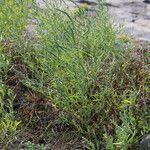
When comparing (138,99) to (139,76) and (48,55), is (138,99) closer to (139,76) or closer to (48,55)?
(139,76)

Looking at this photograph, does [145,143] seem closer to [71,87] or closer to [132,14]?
[71,87]

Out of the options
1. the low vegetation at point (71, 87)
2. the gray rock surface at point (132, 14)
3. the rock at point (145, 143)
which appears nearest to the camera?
the rock at point (145, 143)

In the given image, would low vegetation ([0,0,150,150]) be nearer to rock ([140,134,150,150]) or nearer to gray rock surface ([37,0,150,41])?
rock ([140,134,150,150])

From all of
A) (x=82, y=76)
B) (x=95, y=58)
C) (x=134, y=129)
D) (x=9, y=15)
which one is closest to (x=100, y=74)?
(x=95, y=58)

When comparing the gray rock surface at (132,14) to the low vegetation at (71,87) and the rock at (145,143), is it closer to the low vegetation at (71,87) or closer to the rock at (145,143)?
the low vegetation at (71,87)

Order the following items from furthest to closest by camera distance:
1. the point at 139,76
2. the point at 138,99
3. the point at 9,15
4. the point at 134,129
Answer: the point at 9,15 < the point at 139,76 < the point at 138,99 < the point at 134,129

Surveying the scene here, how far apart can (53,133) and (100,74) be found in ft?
1.70

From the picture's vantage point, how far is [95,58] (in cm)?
330

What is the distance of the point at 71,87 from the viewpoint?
3.16 meters

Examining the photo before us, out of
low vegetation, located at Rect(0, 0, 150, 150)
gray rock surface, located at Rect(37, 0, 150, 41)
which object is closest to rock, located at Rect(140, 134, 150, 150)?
low vegetation, located at Rect(0, 0, 150, 150)

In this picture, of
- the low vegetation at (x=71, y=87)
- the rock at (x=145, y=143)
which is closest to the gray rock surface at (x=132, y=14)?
the low vegetation at (x=71, y=87)

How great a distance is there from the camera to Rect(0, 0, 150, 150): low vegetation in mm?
3070

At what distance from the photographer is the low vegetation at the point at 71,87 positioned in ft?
10.1

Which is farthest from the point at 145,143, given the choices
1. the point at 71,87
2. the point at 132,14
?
the point at 132,14
